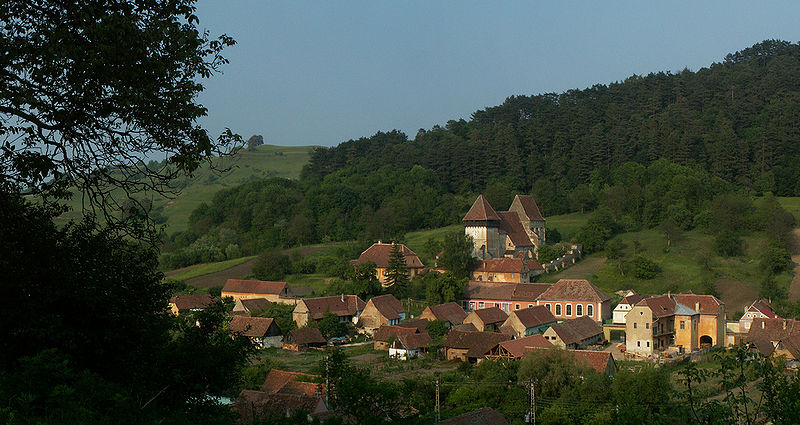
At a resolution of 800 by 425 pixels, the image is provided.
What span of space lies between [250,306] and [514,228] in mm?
24070

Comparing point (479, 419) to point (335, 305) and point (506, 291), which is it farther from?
point (506, 291)

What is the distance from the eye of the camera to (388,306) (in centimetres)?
4119

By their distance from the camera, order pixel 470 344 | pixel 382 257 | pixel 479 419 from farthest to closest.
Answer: pixel 382 257, pixel 470 344, pixel 479 419

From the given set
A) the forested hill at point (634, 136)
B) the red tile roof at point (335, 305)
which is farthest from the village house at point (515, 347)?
the forested hill at point (634, 136)

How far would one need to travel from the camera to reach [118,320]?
8609 millimetres

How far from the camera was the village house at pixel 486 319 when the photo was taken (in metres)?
37.8

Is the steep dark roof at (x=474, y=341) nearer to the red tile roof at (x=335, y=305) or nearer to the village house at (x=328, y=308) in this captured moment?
the village house at (x=328, y=308)

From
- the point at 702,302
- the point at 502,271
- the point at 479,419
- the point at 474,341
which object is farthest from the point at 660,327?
the point at 479,419

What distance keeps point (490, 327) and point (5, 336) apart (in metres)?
32.1

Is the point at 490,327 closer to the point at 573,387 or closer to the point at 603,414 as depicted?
→ the point at 573,387

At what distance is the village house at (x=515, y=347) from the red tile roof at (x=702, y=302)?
9341 mm

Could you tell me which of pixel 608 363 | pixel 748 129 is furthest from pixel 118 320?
pixel 748 129

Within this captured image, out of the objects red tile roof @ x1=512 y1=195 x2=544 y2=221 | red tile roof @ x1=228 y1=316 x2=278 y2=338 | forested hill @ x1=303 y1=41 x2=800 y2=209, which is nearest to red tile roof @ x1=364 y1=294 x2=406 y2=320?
red tile roof @ x1=228 y1=316 x2=278 y2=338

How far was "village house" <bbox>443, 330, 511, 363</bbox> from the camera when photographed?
3098cm
